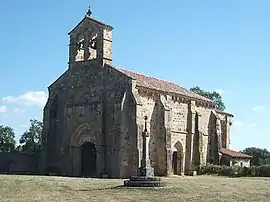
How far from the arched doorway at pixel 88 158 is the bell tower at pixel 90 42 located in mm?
7200

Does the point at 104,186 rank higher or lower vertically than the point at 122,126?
lower

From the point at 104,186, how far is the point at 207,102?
23667mm

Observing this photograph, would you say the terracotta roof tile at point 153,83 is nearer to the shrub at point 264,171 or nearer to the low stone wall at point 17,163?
the shrub at point 264,171

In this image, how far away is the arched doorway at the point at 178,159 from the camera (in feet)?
138

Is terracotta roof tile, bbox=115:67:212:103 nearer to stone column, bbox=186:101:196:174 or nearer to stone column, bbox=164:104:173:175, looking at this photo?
stone column, bbox=186:101:196:174

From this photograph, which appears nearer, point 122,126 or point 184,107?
point 122,126

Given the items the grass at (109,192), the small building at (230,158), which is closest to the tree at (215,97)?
the small building at (230,158)

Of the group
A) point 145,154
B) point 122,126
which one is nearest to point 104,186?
point 145,154

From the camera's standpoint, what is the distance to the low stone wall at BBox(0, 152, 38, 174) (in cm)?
4200

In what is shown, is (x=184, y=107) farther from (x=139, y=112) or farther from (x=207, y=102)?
(x=139, y=112)

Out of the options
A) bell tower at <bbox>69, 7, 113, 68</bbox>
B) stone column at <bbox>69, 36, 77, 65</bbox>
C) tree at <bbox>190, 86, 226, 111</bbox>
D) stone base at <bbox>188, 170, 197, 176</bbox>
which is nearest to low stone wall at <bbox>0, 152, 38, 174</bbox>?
bell tower at <bbox>69, 7, 113, 68</bbox>

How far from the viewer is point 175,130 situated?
41531mm

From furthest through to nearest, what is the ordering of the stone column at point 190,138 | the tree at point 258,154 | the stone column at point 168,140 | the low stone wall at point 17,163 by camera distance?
the tree at point 258,154
the stone column at point 190,138
the low stone wall at point 17,163
the stone column at point 168,140

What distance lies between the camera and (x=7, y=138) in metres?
69.9
